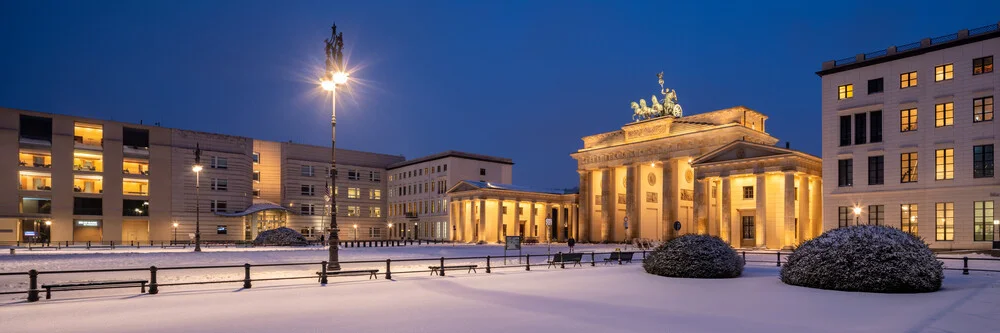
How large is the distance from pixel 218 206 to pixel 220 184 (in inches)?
116

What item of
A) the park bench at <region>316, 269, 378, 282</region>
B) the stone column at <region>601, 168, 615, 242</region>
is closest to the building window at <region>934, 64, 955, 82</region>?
the stone column at <region>601, 168, 615, 242</region>

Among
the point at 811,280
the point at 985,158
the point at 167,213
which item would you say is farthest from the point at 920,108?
the point at 167,213

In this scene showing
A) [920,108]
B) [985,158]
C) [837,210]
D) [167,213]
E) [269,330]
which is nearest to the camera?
[269,330]

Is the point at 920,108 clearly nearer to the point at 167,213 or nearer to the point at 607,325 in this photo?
the point at 607,325

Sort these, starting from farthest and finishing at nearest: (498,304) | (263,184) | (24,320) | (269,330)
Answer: (263,184)
(498,304)
(24,320)
(269,330)

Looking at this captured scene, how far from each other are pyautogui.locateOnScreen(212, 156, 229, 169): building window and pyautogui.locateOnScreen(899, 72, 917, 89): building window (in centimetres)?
7560

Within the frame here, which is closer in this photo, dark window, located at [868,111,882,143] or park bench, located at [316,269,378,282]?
park bench, located at [316,269,378,282]

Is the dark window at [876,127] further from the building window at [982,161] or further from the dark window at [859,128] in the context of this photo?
the building window at [982,161]

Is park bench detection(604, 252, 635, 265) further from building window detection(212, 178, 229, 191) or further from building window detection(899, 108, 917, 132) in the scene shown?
building window detection(212, 178, 229, 191)

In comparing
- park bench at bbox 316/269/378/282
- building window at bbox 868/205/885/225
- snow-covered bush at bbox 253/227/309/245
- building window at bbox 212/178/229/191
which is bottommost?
snow-covered bush at bbox 253/227/309/245

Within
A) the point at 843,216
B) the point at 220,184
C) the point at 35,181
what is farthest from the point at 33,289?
the point at 220,184

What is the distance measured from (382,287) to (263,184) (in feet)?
251

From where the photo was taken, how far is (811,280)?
19.2 m

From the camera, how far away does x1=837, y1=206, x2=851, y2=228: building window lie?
143ft
